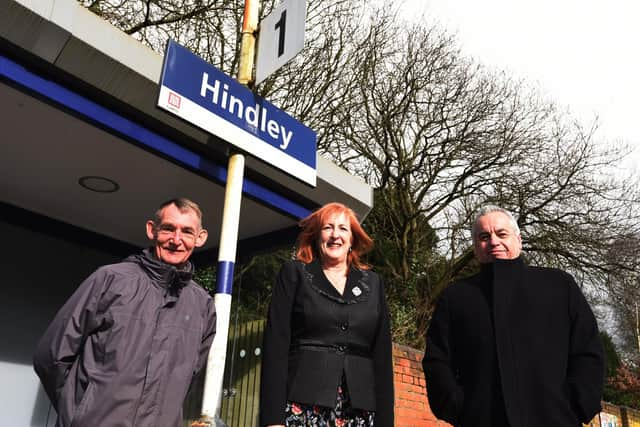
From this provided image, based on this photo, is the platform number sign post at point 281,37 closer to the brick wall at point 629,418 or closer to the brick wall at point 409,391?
the brick wall at point 409,391

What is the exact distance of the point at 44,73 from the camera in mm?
3465

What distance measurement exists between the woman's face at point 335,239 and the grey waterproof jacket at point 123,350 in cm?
67

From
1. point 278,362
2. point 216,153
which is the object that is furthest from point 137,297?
point 216,153

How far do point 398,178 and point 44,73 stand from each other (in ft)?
40.0

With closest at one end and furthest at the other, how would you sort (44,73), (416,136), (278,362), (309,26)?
(278,362)
(44,73)
(309,26)
(416,136)

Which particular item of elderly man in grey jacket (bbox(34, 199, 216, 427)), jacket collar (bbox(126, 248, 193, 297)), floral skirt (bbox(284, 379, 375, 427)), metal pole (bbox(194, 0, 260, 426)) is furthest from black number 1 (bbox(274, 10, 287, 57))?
floral skirt (bbox(284, 379, 375, 427))

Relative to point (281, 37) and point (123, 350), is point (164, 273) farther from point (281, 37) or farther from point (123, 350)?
point (281, 37)

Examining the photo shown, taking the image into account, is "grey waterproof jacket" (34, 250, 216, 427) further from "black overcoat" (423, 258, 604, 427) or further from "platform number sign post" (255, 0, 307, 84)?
"platform number sign post" (255, 0, 307, 84)

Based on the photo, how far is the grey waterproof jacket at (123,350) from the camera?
7.20 feet

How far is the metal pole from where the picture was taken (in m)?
3.18

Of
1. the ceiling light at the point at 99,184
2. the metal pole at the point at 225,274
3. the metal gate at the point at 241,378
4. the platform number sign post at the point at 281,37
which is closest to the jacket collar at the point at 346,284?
the metal pole at the point at 225,274

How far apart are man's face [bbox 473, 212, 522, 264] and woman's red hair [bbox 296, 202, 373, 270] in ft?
1.77

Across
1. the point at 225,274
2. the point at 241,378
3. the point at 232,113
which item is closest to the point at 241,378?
the point at 241,378

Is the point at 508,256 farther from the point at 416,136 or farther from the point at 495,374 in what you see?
the point at 416,136
